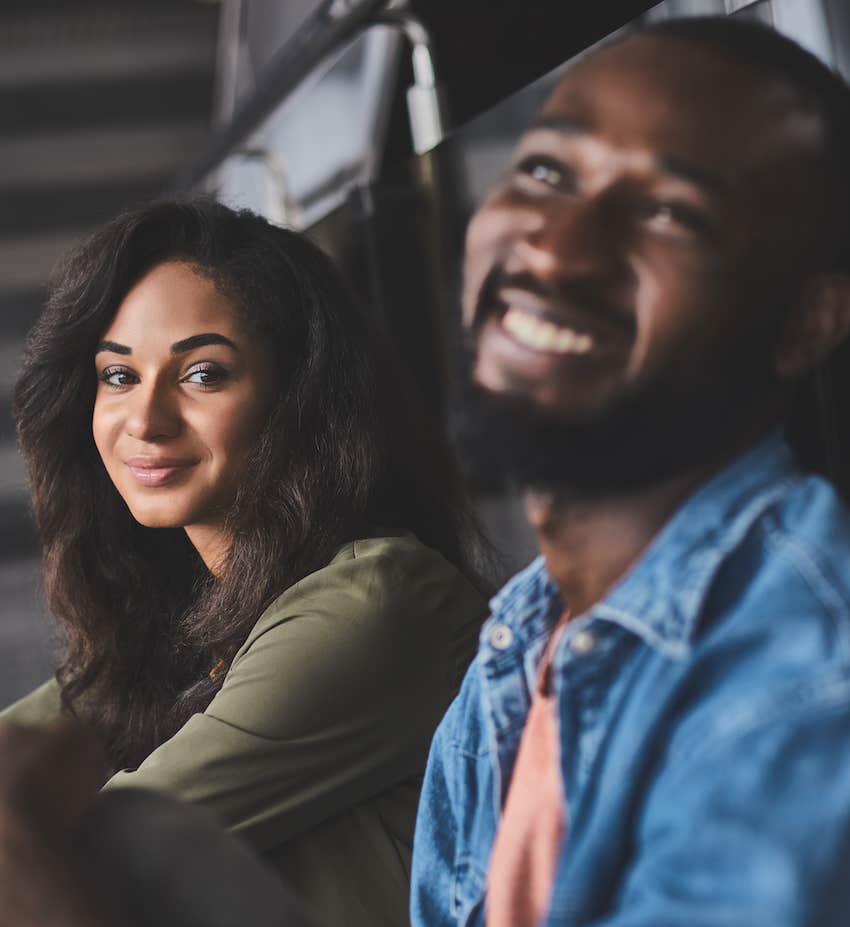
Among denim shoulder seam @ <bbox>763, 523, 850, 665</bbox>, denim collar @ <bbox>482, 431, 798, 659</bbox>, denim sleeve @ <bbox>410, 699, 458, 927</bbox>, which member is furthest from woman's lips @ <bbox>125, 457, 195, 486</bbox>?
denim shoulder seam @ <bbox>763, 523, 850, 665</bbox>

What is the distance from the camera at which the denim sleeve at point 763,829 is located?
25.0 inches

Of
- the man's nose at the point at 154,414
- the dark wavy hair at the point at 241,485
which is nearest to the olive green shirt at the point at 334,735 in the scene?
the dark wavy hair at the point at 241,485

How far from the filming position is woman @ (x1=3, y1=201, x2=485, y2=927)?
145cm

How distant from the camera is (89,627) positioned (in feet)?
6.46

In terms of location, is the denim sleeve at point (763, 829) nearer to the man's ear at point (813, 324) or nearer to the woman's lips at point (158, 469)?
the man's ear at point (813, 324)

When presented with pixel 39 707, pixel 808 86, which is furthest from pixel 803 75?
pixel 39 707

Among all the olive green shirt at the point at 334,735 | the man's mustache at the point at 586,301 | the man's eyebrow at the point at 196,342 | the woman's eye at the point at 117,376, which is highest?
the man's mustache at the point at 586,301

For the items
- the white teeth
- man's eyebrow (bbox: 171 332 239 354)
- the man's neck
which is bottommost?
man's eyebrow (bbox: 171 332 239 354)

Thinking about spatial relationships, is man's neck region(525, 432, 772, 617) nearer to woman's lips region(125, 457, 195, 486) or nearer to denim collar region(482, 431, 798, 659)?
denim collar region(482, 431, 798, 659)

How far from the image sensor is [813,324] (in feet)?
2.80

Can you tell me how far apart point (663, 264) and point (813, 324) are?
126 mm

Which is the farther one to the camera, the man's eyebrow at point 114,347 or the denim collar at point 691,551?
the man's eyebrow at point 114,347

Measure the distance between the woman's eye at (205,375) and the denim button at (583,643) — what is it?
955 millimetres

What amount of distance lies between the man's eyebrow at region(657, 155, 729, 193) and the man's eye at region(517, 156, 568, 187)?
0.07 meters
